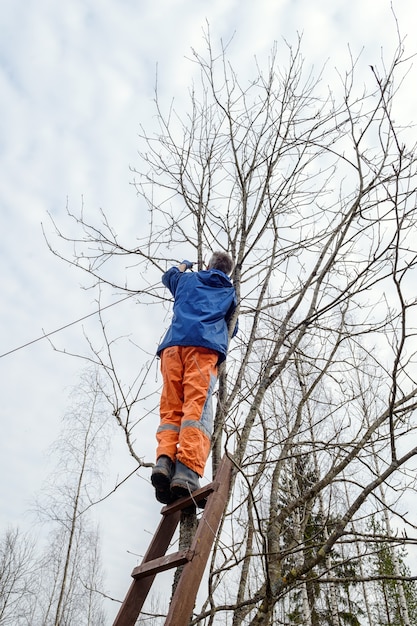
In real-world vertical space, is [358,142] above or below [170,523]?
above

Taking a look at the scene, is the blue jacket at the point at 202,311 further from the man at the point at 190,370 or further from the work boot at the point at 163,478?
the work boot at the point at 163,478

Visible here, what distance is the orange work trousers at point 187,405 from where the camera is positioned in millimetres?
2451

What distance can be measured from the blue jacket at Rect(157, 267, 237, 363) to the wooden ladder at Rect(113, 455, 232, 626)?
31.5 inches

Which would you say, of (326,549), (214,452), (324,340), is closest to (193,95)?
(324,340)

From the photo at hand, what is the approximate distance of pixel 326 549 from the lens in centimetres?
198

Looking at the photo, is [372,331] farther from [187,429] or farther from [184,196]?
[184,196]

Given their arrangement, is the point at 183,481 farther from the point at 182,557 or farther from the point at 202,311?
the point at 202,311

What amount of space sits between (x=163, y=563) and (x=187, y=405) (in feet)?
2.58

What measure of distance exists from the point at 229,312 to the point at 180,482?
4.06 feet

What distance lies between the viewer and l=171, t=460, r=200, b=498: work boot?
2.31 metres

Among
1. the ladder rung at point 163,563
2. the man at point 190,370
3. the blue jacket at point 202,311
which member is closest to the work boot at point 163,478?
the man at point 190,370

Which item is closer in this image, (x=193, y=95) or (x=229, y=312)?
(x=229, y=312)

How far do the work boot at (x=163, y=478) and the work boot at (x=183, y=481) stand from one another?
5 cm

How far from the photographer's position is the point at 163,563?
212cm
